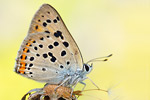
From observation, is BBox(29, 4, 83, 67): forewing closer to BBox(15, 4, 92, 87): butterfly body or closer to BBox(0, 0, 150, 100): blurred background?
BBox(15, 4, 92, 87): butterfly body

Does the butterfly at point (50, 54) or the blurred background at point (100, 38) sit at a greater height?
the butterfly at point (50, 54)

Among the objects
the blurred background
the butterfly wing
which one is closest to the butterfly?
the butterfly wing

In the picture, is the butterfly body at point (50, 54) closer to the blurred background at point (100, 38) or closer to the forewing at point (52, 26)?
the forewing at point (52, 26)

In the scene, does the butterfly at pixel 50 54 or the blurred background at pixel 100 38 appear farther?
the blurred background at pixel 100 38

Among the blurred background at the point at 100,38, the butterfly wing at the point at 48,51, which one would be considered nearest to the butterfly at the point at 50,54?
the butterfly wing at the point at 48,51

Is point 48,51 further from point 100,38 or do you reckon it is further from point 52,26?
point 100,38

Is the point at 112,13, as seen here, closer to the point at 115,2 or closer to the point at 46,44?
the point at 115,2

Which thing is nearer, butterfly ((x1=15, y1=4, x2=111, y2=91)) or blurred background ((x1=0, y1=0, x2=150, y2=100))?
butterfly ((x1=15, y1=4, x2=111, y2=91))
